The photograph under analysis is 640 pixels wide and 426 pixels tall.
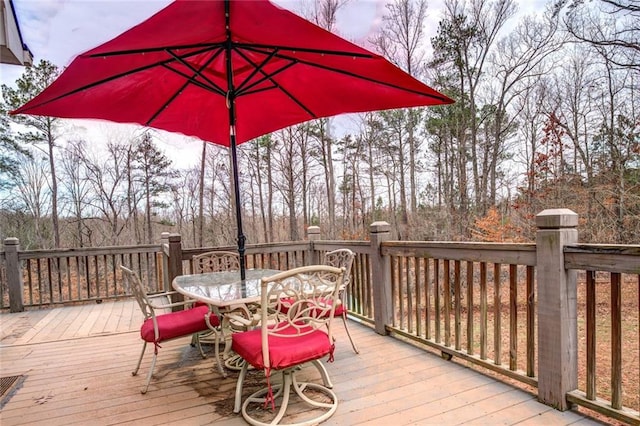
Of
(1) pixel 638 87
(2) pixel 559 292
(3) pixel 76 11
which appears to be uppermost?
(1) pixel 638 87

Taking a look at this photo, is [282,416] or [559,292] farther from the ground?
[559,292]

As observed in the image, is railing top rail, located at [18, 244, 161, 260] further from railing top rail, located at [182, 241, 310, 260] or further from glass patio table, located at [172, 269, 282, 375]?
glass patio table, located at [172, 269, 282, 375]

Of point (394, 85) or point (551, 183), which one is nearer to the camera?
point (394, 85)

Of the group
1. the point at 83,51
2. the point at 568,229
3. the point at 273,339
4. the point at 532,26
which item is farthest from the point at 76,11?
the point at 532,26

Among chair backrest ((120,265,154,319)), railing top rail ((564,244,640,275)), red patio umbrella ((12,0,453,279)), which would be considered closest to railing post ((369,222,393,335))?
red patio umbrella ((12,0,453,279))

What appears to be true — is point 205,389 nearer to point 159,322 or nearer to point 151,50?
point 159,322

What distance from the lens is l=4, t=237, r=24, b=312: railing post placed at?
202 inches

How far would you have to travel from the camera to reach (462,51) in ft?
37.9

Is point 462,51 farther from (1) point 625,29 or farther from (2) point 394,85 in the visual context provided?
(2) point 394,85

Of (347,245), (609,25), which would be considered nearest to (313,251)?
(347,245)

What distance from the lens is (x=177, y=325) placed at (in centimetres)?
273

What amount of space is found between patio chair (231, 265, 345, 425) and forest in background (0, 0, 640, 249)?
9476 mm

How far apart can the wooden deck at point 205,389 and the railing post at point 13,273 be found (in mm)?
1912

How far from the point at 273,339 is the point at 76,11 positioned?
2.78 meters
